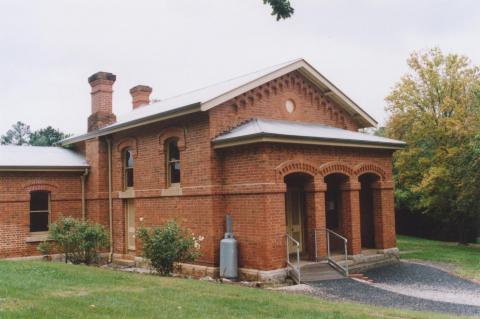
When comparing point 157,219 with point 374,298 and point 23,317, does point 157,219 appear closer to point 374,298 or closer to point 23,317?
point 374,298

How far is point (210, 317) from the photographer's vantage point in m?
7.88

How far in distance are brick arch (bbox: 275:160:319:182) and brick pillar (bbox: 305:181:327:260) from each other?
378 mm

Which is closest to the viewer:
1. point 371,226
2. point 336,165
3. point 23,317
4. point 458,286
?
point 23,317

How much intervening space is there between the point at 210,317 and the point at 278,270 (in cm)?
598

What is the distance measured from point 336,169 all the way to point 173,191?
5093mm

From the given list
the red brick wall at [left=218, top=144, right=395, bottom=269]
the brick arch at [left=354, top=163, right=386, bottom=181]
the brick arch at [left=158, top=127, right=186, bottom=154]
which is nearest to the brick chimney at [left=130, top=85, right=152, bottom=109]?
the brick arch at [left=158, top=127, right=186, bottom=154]

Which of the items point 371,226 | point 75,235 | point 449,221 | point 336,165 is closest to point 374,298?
point 336,165

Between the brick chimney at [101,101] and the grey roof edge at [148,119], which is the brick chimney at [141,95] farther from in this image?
the grey roof edge at [148,119]

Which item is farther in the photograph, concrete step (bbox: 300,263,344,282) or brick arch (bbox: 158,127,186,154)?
brick arch (bbox: 158,127,186,154)

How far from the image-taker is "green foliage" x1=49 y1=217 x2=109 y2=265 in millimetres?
16688

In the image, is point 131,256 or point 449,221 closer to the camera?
point 131,256

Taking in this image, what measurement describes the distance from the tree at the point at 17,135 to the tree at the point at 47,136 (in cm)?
597

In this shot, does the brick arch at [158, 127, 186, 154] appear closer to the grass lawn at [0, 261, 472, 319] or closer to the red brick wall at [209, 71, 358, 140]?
the red brick wall at [209, 71, 358, 140]

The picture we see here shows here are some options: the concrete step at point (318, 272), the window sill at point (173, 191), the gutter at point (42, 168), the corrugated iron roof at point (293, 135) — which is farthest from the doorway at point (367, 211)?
the gutter at point (42, 168)
